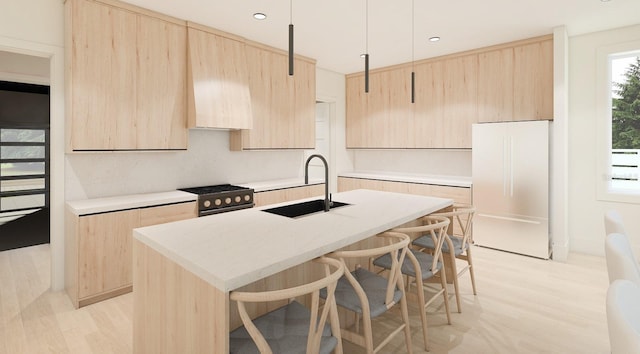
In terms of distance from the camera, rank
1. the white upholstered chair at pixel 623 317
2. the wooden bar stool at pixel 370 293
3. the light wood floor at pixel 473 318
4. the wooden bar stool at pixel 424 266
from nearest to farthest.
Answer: the white upholstered chair at pixel 623 317 → the wooden bar stool at pixel 370 293 → the wooden bar stool at pixel 424 266 → the light wood floor at pixel 473 318

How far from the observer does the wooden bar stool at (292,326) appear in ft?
3.89

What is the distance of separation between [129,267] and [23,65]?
122 inches

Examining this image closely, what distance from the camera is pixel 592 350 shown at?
218cm

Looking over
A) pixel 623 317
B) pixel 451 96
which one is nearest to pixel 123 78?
pixel 623 317

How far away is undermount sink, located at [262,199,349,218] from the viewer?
7.92 feet

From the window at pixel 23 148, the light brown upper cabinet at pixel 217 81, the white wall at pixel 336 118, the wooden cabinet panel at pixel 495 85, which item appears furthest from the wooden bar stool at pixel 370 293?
the window at pixel 23 148

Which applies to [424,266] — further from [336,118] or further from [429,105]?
[336,118]

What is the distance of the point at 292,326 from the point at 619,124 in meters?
4.48

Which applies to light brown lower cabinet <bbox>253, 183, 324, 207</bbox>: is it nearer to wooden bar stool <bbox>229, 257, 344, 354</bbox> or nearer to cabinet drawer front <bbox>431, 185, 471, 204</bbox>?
cabinet drawer front <bbox>431, 185, 471, 204</bbox>

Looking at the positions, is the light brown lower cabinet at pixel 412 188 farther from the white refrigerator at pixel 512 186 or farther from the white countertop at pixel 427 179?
the white refrigerator at pixel 512 186

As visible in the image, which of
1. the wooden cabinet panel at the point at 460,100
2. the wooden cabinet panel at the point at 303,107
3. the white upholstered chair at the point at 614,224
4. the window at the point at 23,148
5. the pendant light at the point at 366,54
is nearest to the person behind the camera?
the white upholstered chair at the point at 614,224

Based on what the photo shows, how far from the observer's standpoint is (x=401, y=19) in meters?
3.53

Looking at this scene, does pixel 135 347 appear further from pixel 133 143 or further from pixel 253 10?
pixel 253 10

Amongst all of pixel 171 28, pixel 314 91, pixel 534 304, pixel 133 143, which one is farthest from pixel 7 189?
pixel 534 304
